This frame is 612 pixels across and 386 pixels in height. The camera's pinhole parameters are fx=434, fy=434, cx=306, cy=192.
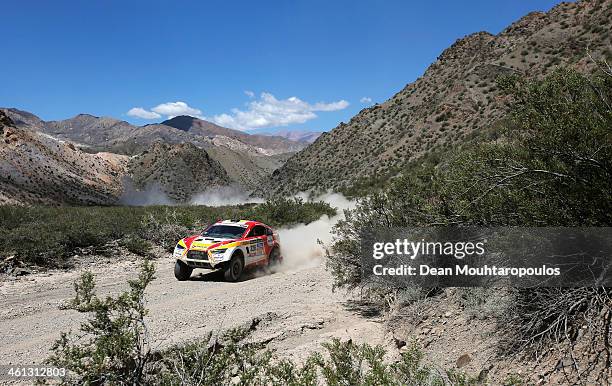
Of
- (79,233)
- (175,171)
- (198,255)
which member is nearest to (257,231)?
(198,255)

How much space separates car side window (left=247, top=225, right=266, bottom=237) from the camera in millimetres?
12966

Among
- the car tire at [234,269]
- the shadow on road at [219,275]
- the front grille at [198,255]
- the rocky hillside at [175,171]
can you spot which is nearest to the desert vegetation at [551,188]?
the car tire at [234,269]

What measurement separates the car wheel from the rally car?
269mm

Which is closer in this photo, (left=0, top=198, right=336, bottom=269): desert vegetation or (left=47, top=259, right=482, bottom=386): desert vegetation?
(left=47, top=259, right=482, bottom=386): desert vegetation

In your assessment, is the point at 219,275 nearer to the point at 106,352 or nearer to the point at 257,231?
the point at 257,231

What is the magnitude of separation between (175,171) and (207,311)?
73231 millimetres

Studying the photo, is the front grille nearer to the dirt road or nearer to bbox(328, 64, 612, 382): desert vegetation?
the dirt road

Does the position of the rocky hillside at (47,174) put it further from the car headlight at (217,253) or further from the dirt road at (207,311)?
the car headlight at (217,253)

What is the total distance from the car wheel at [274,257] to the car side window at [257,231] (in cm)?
86

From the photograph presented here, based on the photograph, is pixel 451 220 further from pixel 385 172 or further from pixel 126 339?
pixel 385 172

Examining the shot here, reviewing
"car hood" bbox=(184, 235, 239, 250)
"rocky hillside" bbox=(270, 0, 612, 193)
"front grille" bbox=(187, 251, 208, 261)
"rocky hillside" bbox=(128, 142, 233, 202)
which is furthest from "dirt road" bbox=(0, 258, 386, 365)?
"rocky hillside" bbox=(128, 142, 233, 202)

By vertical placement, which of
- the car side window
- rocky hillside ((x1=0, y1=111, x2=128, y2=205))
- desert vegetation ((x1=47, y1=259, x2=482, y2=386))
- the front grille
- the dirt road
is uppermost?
rocky hillside ((x1=0, y1=111, x2=128, y2=205))

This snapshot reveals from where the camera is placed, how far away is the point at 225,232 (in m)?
12.7

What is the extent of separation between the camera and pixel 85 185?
5528cm
